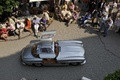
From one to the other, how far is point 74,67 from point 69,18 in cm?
481

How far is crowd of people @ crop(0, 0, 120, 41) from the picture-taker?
727 inches

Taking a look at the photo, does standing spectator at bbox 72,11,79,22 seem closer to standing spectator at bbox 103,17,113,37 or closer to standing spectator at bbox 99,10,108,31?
standing spectator at bbox 99,10,108,31

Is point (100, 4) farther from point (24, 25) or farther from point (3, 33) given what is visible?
point (3, 33)

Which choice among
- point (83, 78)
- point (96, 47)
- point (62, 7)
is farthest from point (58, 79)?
point (62, 7)

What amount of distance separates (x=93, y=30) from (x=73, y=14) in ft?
5.87

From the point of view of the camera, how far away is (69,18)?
19609mm

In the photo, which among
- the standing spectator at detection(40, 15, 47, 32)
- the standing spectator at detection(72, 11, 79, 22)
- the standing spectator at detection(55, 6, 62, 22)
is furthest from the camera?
the standing spectator at detection(55, 6, 62, 22)

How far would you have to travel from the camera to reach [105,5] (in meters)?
19.5

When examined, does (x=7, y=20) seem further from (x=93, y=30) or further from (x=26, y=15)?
(x=93, y=30)

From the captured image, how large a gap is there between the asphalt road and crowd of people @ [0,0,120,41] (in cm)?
55

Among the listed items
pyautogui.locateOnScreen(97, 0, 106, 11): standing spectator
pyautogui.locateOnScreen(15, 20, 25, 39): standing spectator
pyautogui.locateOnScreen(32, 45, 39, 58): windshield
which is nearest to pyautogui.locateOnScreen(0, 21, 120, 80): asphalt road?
pyautogui.locateOnScreen(15, 20, 25, 39): standing spectator

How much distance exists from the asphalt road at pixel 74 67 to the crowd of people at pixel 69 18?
55 centimetres

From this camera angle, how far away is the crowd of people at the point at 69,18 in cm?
1847

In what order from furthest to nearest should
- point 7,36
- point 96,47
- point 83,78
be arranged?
point 7,36 → point 96,47 → point 83,78
